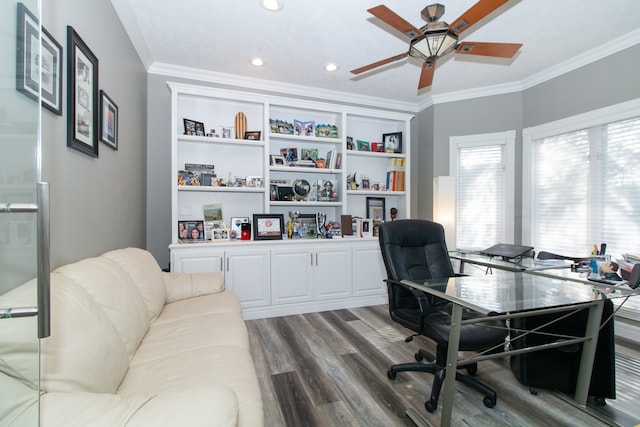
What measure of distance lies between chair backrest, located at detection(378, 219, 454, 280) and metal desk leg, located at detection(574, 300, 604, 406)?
0.82 meters

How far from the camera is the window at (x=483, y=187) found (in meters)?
3.61

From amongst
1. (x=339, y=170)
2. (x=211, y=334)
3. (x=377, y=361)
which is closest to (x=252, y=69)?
(x=339, y=170)

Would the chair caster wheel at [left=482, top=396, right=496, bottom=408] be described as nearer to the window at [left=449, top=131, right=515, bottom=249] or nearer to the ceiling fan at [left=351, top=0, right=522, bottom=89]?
the ceiling fan at [left=351, top=0, right=522, bottom=89]

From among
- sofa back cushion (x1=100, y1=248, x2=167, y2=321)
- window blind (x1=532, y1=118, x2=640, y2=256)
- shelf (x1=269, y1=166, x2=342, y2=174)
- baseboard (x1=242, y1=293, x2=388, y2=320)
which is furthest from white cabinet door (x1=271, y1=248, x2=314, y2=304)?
window blind (x1=532, y1=118, x2=640, y2=256)

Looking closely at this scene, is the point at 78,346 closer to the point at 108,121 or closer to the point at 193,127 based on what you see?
the point at 108,121

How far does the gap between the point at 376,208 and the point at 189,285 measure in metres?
2.64

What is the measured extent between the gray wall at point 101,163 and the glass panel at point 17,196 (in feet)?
2.30

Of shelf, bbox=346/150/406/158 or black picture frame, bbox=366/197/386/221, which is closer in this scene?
shelf, bbox=346/150/406/158

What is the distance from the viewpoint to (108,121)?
2.05 metres

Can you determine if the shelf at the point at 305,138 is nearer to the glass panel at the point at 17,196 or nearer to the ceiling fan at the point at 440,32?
the ceiling fan at the point at 440,32

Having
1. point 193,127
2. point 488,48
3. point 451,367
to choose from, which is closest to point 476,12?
point 488,48

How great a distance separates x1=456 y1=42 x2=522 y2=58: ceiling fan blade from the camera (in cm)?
187

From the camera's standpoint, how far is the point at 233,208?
11.5 feet

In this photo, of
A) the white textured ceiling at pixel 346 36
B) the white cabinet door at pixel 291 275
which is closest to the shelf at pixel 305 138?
the white textured ceiling at pixel 346 36
